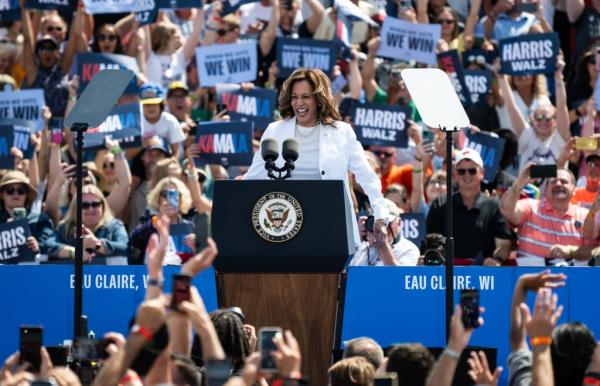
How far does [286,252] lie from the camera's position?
8.99 meters

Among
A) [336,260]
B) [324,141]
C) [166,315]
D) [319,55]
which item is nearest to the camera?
[166,315]

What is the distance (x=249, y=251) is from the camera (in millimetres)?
9031

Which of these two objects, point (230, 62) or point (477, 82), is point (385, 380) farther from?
point (230, 62)

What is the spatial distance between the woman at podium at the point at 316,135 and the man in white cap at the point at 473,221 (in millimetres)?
1994

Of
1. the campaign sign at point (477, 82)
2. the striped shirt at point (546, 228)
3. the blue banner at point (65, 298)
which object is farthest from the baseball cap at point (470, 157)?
the blue banner at point (65, 298)

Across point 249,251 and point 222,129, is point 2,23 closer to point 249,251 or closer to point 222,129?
point 222,129

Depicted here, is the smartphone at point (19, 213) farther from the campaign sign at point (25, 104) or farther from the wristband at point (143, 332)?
the wristband at point (143, 332)

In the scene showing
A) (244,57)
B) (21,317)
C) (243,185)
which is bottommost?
(21,317)

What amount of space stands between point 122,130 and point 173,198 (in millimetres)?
1284

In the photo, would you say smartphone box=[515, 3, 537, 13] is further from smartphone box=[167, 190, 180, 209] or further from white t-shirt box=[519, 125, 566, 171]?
smartphone box=[167, 190, 180, 209]

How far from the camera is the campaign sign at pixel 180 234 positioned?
1223 centimetres

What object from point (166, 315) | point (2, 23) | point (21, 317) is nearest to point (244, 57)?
point (2, 23)

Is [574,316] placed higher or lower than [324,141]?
lower

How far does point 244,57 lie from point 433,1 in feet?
8.45
